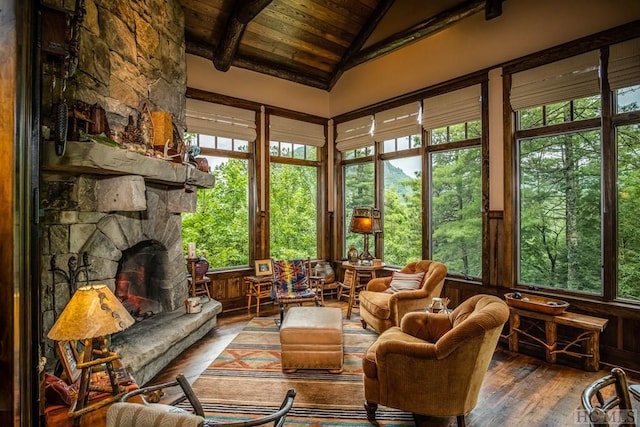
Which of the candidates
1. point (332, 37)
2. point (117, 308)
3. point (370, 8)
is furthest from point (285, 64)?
point (117, 308)

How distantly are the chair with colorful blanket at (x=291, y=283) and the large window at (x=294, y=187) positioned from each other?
936mm

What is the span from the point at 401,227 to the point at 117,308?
421 cm

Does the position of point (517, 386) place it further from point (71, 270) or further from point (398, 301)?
point (71, 270)

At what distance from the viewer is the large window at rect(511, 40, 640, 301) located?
3201mm

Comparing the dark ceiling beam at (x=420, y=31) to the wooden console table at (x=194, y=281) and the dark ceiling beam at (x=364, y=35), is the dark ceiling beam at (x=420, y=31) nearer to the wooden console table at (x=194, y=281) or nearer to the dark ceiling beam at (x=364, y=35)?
the dark ceiling beam at (x=364, y=35)

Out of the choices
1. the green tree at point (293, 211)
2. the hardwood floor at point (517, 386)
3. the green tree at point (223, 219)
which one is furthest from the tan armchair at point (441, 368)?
the green tree at point (293, 211)

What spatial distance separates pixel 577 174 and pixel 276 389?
11.8ft

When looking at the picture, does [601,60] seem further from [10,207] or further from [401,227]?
[10,207]

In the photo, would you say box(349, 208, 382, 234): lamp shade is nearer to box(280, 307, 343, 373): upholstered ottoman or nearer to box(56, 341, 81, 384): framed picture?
box(280, 307, 343, 373): upholstered ottoman

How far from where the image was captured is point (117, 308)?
1741mm

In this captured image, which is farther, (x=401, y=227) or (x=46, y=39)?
(x=401, y=227)

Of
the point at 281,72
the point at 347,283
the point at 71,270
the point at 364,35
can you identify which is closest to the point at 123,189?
the point at 71,270

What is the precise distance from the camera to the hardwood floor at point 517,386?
237 cm

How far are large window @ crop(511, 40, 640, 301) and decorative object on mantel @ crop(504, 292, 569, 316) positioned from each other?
0.25 m
